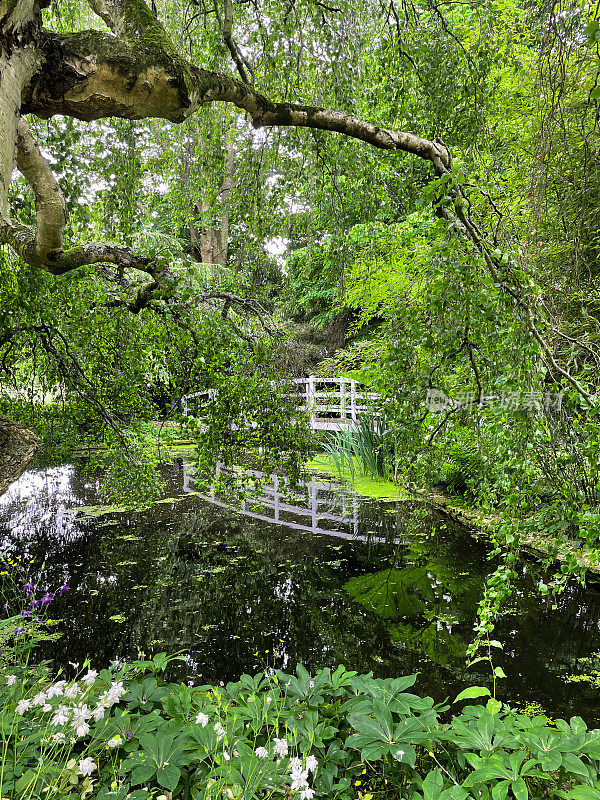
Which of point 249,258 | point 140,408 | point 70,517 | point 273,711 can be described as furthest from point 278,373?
point 70,517

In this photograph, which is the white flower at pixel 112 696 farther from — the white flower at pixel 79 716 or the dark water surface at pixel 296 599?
the dark water surface at pixel 296 599

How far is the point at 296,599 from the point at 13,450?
2.44 meters

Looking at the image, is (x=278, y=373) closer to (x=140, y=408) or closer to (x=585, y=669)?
(x=140, y=408)

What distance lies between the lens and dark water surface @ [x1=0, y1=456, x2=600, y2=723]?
3.01 meters

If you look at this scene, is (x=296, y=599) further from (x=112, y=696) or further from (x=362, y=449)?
(x=362, y=449)

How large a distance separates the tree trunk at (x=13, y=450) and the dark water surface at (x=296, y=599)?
1309 millimetres

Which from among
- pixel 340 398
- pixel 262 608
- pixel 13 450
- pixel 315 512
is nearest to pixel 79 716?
pixel 13 450

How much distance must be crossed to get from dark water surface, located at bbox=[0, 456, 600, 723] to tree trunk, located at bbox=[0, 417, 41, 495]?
4.29 ft

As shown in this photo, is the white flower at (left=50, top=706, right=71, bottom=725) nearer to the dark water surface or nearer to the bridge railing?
the dark water surface

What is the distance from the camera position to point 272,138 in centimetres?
301

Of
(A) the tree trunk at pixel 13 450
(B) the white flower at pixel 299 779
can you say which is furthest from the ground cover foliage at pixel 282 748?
(A) the tree trunk at pixel 13 450

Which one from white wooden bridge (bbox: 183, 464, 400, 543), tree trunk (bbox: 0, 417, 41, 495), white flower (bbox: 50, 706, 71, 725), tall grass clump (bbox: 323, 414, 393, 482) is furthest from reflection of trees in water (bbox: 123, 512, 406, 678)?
tall grass clump (bbox: 323, 414, 393, 482)

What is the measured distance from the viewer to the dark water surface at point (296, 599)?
3012 millimetres

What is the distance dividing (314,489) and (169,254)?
5.36 m
